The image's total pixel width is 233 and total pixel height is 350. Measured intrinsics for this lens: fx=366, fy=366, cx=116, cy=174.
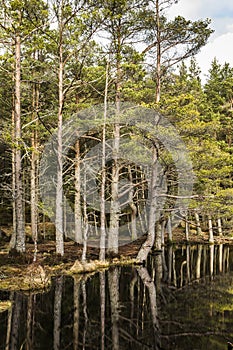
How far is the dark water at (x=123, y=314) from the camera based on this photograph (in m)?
6.88

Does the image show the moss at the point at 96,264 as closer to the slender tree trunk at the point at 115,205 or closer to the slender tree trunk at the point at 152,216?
the slender tree trunk at the point at 152,216

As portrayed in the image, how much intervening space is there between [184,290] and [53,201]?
1631cm

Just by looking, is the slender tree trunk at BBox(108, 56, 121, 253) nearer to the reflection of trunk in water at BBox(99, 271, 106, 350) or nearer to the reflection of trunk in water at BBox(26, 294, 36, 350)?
the reflection of trunk in water at BBox(99, 271, 106, 350)

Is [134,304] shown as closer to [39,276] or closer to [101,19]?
[39,276]

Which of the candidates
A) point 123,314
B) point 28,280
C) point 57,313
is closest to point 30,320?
point 57,313

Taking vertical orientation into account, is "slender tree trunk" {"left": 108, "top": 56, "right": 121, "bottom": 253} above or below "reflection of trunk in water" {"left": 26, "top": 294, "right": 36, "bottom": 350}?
above

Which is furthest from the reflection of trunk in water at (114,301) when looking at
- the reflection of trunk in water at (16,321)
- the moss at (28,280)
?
the moss at (28,280)

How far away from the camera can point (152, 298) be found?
404 inches

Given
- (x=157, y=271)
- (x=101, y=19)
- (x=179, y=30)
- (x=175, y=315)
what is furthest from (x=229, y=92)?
(x=175, y=315)

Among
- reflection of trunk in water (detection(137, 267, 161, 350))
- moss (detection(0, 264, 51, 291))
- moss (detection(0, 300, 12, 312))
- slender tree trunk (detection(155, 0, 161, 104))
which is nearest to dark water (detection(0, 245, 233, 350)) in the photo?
reflection of trunk in water (detection(137, 267, 161, 350))

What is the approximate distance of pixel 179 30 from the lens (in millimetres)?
17484

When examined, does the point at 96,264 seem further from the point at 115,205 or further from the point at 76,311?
the point at 76,311

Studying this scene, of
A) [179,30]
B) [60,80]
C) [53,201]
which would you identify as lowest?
[53,201]

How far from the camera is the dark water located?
6883 mm
